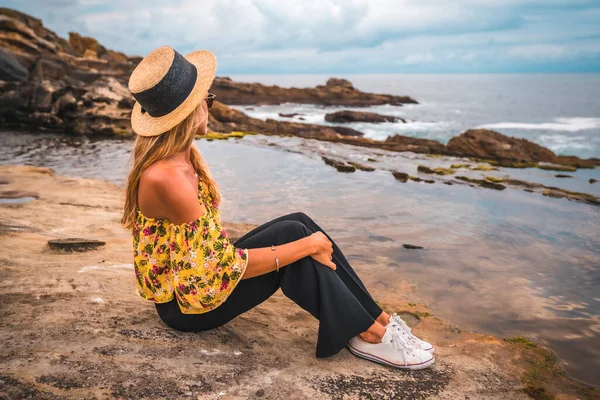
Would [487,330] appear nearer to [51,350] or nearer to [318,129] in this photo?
[51,350]

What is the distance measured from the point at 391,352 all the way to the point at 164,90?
243 cm

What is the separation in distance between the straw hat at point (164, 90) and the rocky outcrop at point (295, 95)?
62130 mm

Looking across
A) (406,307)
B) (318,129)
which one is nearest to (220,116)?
(318,129)

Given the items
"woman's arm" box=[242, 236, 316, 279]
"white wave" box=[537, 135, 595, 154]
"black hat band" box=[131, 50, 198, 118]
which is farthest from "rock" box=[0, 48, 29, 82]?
"white wave" box=[537, 135, 595, 154]

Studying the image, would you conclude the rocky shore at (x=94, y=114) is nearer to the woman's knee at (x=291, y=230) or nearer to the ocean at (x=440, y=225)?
the ocean at (x=440, y=225)

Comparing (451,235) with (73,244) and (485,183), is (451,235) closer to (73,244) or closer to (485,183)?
(485,183)

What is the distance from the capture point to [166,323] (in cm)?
334

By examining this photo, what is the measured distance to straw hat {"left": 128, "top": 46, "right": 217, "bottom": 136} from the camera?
9.27 ft

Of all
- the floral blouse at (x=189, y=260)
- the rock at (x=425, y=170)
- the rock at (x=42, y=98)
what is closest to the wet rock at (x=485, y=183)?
the rock at (x=425, y=170)

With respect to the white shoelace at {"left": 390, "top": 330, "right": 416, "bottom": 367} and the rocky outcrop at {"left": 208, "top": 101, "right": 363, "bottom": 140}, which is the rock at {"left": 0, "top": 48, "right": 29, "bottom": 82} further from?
the white shoelace at {"left": 390, "top": 330, "right": 416, "bottom": 367}

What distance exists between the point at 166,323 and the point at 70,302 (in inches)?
37.3

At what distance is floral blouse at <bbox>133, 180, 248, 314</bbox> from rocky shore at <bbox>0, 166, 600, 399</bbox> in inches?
15.8

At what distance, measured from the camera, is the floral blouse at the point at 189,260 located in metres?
2.84

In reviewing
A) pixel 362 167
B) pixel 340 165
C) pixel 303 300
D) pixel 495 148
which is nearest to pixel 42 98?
pixel 340 165
